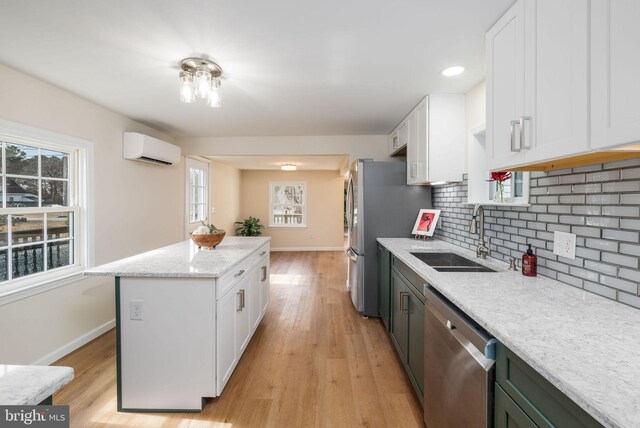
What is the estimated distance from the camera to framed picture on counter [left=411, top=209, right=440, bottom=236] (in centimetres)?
311

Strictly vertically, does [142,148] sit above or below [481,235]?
above

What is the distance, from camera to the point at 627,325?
1.03 metres

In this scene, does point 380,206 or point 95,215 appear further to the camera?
point 380,206

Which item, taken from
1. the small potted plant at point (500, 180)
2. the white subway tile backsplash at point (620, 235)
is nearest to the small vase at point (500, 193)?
the small potted plant at point (500, 180)

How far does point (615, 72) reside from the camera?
898 millimetres

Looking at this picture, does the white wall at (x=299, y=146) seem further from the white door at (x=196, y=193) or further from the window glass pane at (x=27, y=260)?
the window glass pane at (x=27, y=260)

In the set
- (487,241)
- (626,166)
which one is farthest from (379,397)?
(626,166)

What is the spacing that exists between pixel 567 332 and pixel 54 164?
145 inches

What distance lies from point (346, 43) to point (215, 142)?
3.12m

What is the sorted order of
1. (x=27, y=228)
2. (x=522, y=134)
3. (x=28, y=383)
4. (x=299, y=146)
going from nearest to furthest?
(x=28, y=383)
(x=522, y=134)
(x=27, y=228)
(x=299, y=146)

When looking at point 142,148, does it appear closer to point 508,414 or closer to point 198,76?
point 198,76

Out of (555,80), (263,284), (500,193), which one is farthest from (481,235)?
(263,284)

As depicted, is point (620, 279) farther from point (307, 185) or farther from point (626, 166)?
point (307, 185)

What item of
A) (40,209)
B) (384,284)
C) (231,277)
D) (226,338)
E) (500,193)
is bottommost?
(226,338)
